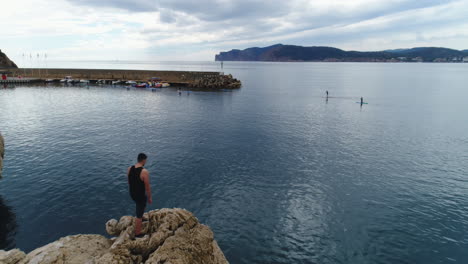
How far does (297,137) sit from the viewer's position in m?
41.8

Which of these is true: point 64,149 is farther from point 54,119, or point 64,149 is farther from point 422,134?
point 422,134

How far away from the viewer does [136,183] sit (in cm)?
1062

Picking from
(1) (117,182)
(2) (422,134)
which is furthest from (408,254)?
(2) (422,134)

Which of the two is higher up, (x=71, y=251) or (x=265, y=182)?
(x=71, y=251)

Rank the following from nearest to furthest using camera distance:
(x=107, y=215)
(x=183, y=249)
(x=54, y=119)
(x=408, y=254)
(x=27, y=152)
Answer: (x=183, y=249) → (x=408, y=254) → (x=107, y=215) → (x=27, y=152) → (x=54, y=119)

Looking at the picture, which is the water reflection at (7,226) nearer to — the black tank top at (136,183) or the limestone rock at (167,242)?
the limestone rock at (167,242)

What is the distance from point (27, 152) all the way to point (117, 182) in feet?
54.7

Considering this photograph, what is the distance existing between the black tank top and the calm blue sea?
27.3ft

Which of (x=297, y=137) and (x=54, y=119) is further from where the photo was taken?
(x=54, y=119)

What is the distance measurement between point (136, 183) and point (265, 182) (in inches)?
686

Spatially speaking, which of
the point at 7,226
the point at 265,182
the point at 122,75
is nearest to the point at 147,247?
the point at 7,226

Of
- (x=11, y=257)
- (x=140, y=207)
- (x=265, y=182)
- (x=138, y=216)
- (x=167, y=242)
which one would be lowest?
(x=265, y=182)

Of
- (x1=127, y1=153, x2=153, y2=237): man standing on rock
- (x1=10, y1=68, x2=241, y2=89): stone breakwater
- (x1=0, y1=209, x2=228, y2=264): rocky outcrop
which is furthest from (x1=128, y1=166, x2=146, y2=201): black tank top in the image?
(x1=10, y1=68, x2=241, y2=89): stone breakwater

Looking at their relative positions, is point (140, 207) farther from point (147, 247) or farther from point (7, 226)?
point (7, 226)
